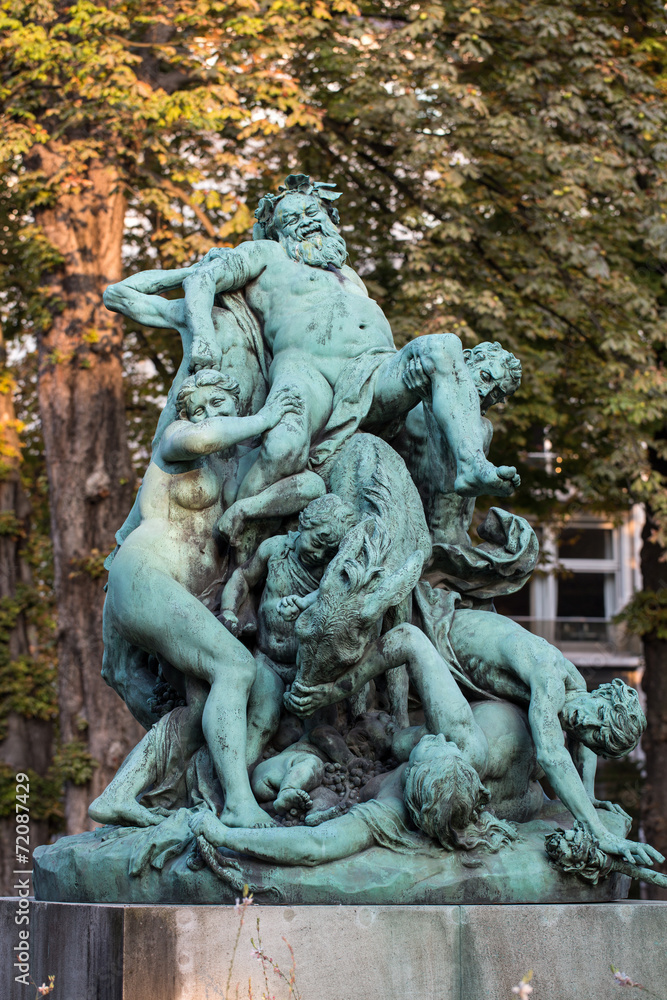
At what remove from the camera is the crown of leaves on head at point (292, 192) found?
6.27 meters

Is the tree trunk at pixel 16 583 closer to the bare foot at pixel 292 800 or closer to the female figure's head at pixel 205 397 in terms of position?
the female figure's head at pixel 205 397

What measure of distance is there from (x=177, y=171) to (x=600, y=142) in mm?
4340

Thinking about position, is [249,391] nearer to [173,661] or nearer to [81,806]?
[173,661]

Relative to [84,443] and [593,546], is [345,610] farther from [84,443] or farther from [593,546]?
[593,546]

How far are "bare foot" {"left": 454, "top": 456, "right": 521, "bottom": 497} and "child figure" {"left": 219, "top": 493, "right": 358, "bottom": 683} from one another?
0.44 metres

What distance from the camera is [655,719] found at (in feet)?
46.5

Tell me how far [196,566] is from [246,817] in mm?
1085

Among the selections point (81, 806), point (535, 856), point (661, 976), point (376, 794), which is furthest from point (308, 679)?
point (81, 806)

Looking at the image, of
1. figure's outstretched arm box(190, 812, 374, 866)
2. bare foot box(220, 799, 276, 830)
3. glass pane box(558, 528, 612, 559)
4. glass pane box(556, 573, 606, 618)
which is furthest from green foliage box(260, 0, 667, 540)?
glass pane box(556, 573, 606, 618)

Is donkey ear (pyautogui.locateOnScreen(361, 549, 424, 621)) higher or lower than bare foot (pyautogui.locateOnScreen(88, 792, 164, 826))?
higher

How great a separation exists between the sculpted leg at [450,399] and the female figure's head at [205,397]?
693 mm

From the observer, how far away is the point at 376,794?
187 inches

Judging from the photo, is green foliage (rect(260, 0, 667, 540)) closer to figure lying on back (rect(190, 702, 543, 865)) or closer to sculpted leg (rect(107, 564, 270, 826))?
sculpted leg (rect(107, 564, 270, 826))

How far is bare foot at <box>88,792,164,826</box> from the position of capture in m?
4.80
